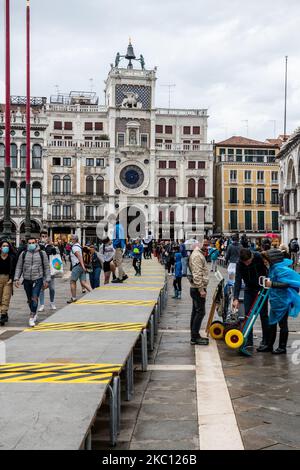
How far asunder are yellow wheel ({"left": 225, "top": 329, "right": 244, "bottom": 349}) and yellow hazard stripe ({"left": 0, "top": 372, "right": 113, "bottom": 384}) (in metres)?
4.31

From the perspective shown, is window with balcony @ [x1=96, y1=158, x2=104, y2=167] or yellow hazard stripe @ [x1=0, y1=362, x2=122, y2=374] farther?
window with balcony @ [x1=96, y1=158, x2=104, y2=167]

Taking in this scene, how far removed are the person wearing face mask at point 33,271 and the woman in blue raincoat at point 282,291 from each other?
4.80 meters

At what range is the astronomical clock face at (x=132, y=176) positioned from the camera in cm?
6744

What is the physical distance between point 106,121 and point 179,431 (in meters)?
64.2

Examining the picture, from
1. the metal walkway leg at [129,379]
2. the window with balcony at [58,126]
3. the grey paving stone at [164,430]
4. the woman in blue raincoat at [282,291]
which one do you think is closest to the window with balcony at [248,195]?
the window with balcony at [58,126]

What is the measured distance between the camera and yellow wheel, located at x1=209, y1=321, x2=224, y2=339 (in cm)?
1084

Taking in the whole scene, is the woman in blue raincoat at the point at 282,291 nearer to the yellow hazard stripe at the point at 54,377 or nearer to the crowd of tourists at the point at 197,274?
the crowd of tourists at the point at 197,274

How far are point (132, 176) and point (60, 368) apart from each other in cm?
6238

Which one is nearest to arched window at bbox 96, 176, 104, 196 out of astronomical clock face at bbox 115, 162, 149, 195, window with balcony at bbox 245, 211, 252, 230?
astronomical clock face at bbox 115, 162, 149, 195

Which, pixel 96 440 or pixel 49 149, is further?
pixel 49 149

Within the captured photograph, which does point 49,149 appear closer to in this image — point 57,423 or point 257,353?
point 257,353

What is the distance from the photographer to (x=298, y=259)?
37.6m

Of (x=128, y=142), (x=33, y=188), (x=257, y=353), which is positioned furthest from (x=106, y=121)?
(x=257, y=353)

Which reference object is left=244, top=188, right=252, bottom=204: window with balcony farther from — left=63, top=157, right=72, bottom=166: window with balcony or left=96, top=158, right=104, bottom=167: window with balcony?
left=63, top=157, right=72, bottom=166: window with balcony
